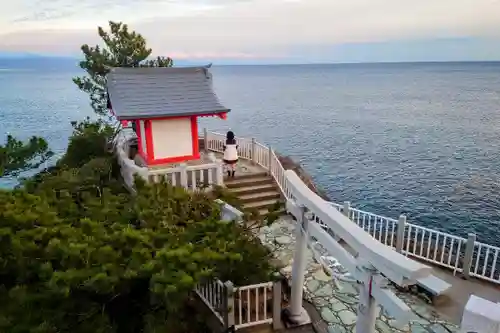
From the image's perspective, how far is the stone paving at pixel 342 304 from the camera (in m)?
7.11

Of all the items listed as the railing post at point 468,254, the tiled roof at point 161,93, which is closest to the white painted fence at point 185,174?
the tiled roof at point 161,93

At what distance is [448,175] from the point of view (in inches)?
1043

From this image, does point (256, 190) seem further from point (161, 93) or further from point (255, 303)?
point (255, 303)

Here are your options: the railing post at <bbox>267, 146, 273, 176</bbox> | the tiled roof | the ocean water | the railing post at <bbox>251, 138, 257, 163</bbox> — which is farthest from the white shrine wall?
the ocean water

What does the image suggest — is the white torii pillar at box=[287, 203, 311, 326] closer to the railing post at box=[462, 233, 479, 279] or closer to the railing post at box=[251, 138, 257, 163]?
the railing post at box=[462, 233, 479, 279]

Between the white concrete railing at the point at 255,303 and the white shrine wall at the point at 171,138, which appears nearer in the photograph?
the white concrete railing at the point at 255,303

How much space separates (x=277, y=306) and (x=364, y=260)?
267 cm

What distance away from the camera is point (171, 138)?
479 inches

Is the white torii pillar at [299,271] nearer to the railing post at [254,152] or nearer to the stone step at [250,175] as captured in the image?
the stone step at [250,175]

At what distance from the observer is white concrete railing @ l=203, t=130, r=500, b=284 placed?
883cm

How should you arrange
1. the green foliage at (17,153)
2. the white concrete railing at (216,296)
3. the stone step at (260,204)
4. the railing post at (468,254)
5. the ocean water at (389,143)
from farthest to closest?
the ocean water at (389,143) → the green foliage at (17,153) → the stone step at (260,204) → the railing post at (468,254) → the white concrete railing at (216,296)

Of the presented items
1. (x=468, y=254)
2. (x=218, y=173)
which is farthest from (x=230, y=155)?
(x=468, y=254)

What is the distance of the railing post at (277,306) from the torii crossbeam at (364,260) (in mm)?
717

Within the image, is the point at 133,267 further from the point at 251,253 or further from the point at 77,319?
the point at 251,253
